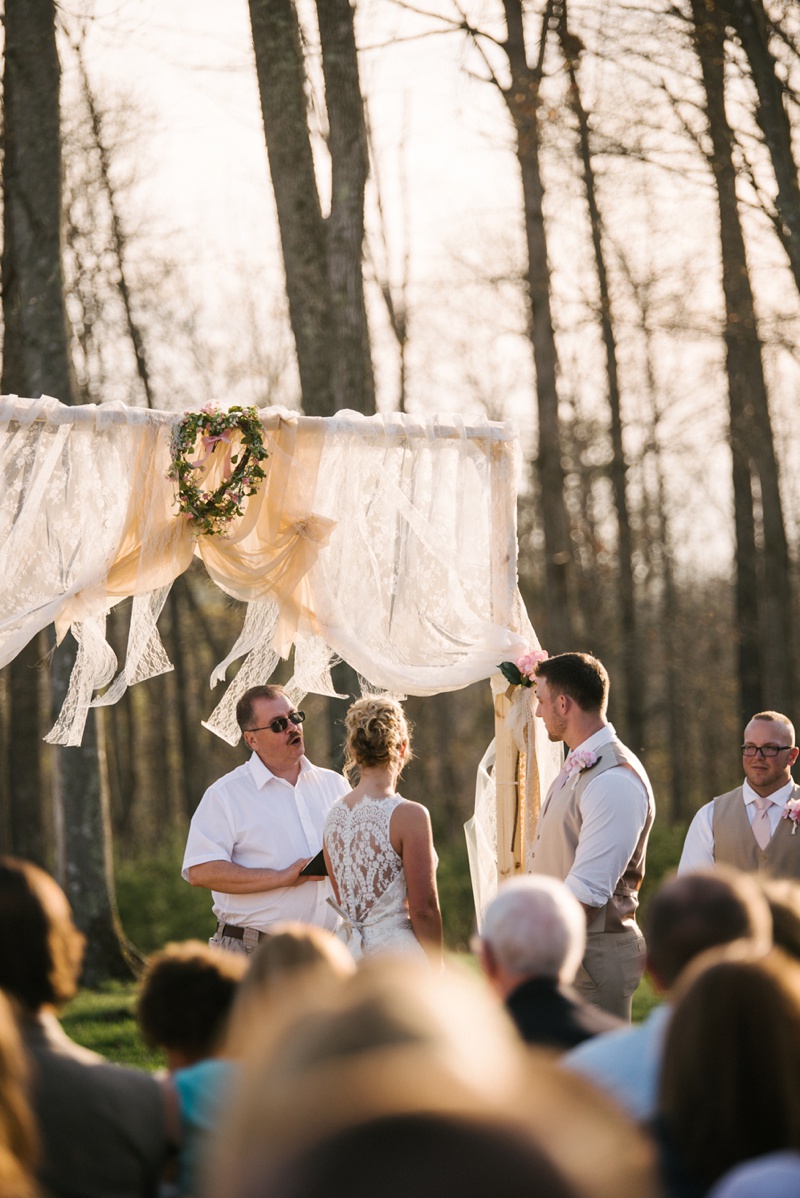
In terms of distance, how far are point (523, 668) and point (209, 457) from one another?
180 cm

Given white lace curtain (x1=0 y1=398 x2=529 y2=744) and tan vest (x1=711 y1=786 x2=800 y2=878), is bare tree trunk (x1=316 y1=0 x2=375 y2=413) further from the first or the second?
tan vest (x1=711 y1=786 x2=800 y2=878)

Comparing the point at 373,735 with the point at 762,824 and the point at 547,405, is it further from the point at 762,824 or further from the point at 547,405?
the point at 547,405

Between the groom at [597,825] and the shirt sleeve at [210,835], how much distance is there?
1387 mm

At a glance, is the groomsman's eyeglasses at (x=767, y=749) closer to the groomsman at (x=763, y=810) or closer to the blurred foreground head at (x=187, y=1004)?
the groomsman at (x=763, y=810)

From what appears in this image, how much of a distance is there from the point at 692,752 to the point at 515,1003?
31.8 metres

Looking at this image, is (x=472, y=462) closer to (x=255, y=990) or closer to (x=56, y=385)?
(x=255, y=990)

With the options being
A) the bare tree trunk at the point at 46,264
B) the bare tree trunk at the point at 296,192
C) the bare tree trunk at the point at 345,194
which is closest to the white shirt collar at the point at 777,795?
the bare tree trunk at the point at 296,192

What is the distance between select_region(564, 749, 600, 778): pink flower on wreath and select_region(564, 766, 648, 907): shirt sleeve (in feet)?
0.24

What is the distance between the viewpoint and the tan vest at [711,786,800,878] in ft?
19.0

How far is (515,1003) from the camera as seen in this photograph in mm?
3186

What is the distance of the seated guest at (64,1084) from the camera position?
2717 millimetres

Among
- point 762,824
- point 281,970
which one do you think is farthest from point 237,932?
point 281,970

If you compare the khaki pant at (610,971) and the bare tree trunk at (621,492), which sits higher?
the bare tree trunk at (621,492)

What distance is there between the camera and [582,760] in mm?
5344
